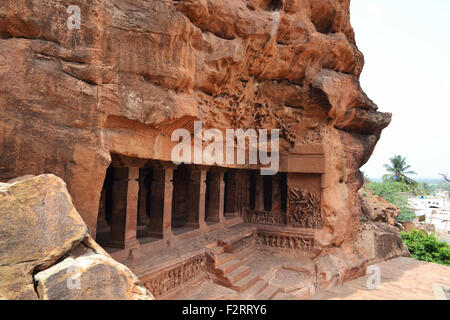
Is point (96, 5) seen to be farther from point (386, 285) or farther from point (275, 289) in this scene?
point (386, 285)

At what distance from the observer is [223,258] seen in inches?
332

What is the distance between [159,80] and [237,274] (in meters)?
5.49

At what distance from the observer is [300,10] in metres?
9.40

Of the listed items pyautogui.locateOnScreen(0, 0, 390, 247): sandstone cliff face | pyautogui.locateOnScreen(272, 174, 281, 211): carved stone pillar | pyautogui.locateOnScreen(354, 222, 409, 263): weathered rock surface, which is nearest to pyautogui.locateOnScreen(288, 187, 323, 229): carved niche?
pyautogui.locateOnScreen(0, 0, 390, 247): sandstone cliff face

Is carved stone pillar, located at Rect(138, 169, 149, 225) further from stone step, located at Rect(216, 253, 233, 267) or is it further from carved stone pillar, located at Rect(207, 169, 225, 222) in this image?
stone step, located at Rect(216, 253, 233, 267)

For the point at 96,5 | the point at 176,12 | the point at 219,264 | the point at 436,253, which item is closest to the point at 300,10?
the point at 176,12

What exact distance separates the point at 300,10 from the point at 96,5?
6894 mm

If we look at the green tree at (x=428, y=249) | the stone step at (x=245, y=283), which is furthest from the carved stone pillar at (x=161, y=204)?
the green tree at (x=428, y=249)

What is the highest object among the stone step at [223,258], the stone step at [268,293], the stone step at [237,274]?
the stone step at [223,258]

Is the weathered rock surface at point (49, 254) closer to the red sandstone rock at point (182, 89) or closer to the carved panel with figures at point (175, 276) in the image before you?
the red sandstone rock at point (182, 89)

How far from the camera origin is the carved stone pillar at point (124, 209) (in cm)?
661

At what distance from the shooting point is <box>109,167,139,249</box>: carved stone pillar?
661cm

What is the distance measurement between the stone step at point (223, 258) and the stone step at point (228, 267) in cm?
9

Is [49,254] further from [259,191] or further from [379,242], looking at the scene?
[379,242]
